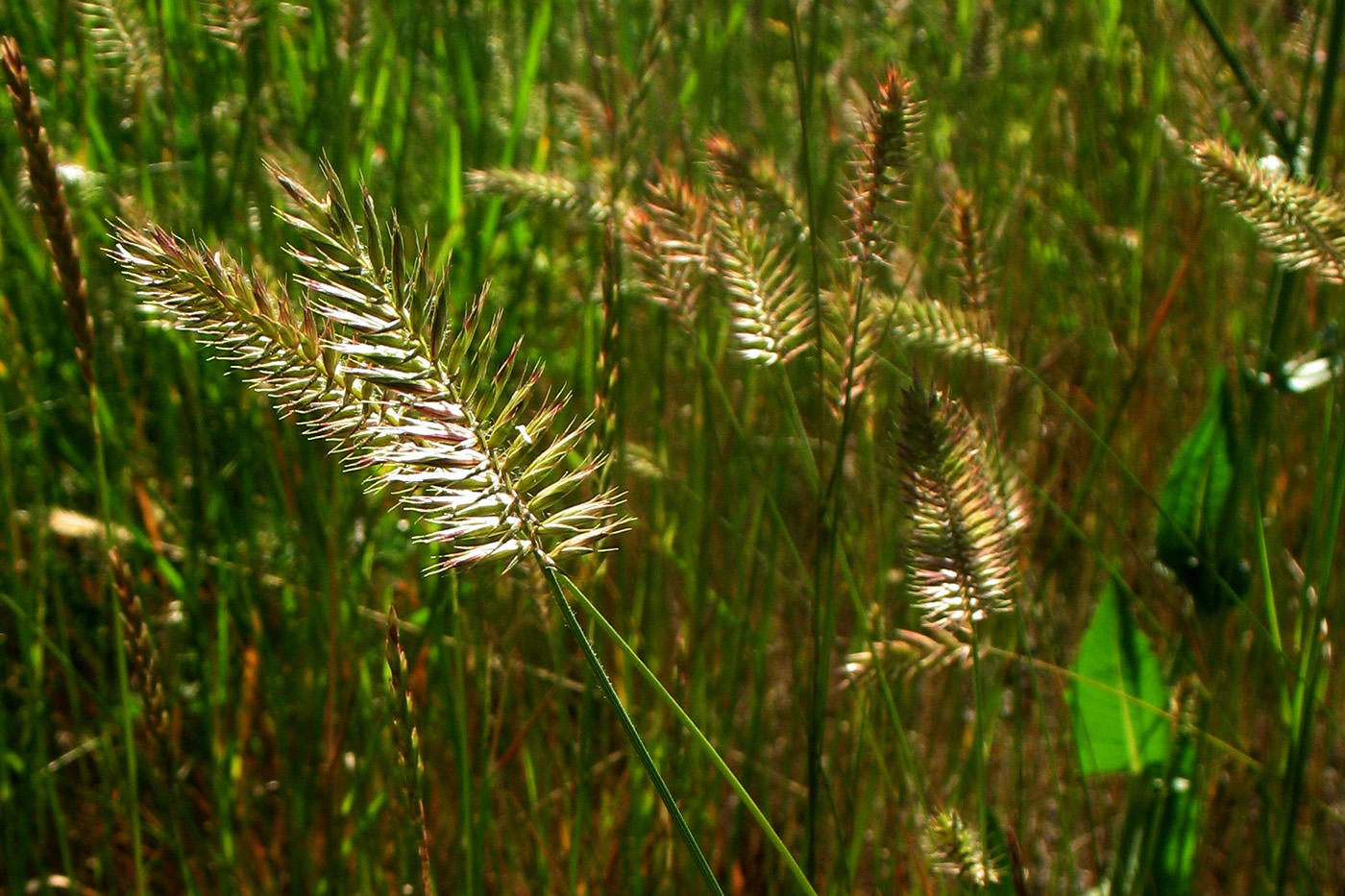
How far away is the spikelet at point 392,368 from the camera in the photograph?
1.41 ft

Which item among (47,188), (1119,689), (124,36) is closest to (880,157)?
(47,188)

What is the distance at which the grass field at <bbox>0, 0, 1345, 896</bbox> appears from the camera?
63 cm

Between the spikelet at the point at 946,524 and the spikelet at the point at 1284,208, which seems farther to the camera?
the spikelet at the point at 1284,208

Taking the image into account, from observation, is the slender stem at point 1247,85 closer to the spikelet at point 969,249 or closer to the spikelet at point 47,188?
the spikelet at point 969,249

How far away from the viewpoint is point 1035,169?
1.99 m

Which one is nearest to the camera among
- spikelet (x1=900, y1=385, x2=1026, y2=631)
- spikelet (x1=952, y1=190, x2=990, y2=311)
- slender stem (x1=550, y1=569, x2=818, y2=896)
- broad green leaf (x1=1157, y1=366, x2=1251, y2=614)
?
slender stem (x1=550, y1=569, x2=818, y2=896)

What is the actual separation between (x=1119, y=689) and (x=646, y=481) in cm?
71

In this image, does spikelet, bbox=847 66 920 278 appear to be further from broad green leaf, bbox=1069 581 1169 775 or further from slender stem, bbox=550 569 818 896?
broad green leaf, bbox=1069 581 1169 775

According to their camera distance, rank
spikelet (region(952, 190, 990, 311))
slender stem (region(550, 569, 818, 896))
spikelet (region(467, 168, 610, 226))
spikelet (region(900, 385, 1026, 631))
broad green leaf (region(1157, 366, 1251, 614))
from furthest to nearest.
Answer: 1. spikelet (region(467, 168, 610, 226))
2. broad green leaf (region(1157, 366, 1251, 614))
3. spikelet (region(952, 190, 990, 311))
4. spikelet (region(900, 385, 1026, 631))
5. slender stem (region(550, 569, 818, 896))

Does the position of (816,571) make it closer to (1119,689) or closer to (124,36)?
(1119,689)

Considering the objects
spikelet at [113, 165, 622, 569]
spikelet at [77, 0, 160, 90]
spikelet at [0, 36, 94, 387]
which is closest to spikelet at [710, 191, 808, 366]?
spikelet at [113, 165, 622, 569]

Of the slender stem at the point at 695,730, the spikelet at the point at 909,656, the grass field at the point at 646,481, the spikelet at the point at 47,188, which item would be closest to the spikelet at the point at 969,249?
the grass field at the point at 646,481

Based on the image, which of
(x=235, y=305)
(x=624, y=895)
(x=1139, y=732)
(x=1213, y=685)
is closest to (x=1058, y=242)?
(x=1139, y=732)

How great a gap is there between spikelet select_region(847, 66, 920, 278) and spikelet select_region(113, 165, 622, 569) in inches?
11.1
